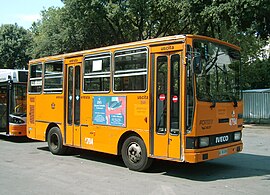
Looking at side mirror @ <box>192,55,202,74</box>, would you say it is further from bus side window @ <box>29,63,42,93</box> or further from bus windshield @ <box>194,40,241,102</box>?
bus side window @ <box>29,63,42,93</box>

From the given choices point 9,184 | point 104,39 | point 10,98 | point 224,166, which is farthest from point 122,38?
point 9,184

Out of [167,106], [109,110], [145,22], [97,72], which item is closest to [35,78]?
[97,72]

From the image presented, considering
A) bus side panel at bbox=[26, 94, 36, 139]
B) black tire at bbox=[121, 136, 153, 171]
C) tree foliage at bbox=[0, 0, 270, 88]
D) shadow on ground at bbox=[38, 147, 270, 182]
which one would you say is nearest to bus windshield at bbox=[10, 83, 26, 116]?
bus side panel at bbox=[26, 94, 36, 139]

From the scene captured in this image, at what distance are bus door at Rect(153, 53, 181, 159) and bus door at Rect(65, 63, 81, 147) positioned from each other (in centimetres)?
305

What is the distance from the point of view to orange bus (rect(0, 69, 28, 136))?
14.1 m

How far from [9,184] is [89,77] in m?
3.82

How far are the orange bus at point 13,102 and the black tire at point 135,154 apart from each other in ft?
21.8

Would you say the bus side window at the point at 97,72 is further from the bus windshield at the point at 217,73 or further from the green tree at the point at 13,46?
→ the green tree at the point at 13,46

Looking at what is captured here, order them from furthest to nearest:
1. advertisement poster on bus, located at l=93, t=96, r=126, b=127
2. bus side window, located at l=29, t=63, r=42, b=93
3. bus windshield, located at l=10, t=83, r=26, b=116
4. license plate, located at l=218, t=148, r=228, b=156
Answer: bus windshield, located at l=10, t=83, r=26, b=116 → bus side window, located at l=29, t=63, r=42, b=93 → advertisement poster on bus, located at l=93, t=96, r=126, b=127 → license plate, located at l=218, t=148, r=228, b=156

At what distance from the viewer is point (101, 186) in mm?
7328

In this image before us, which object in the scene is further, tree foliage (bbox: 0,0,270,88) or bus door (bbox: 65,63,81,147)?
tree foliage (bbox: 0,0,270,88)

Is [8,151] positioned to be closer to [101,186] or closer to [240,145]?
[101,186]

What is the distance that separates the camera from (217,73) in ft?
27.5

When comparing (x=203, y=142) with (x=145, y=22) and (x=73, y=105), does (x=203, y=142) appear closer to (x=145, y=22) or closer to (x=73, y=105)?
(x=73, y=105)
